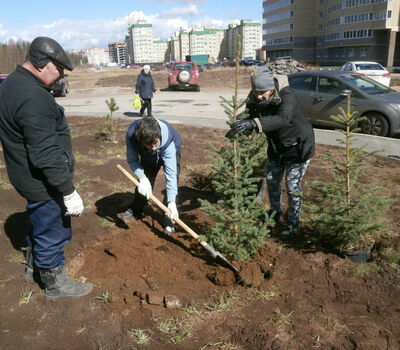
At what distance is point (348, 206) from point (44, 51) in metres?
2.75

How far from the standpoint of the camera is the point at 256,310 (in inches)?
108

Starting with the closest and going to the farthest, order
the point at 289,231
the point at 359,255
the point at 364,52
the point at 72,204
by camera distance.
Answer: the point at 72,204 → the point at 359,255 → the point at 289,231 → the point at 364,52

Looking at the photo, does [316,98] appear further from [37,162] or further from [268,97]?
[37,162]

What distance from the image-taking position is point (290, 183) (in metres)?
3.47

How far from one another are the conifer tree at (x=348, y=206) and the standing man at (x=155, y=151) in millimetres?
1330

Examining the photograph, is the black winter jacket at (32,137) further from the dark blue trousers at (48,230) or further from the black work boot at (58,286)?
the black work boot at (58,286)

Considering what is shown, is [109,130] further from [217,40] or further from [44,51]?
[217,40]

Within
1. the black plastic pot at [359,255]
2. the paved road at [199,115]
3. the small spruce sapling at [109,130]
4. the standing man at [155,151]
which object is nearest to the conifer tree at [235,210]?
the standing man at [155,151]

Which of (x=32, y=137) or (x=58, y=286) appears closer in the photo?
(x=32, y=137)

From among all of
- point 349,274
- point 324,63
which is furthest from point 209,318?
point 324,63

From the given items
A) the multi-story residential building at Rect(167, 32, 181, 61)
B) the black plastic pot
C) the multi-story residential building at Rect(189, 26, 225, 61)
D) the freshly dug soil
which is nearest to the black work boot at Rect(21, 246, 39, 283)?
the freshly dug soil

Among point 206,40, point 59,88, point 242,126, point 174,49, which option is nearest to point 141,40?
point 174,49

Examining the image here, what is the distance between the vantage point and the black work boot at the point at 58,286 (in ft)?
9.31

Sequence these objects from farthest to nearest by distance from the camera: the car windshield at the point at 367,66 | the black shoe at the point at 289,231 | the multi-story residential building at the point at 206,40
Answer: the multi-story residential building at the point at 206,40, the car windshield at the point at 367,66, the black shoe at the point at 289,231
